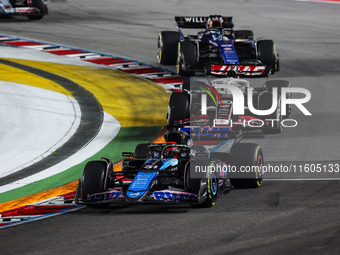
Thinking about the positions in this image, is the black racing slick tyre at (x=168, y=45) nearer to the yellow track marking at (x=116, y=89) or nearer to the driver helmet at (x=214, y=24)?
the driver helmet at (x=214, y=24)

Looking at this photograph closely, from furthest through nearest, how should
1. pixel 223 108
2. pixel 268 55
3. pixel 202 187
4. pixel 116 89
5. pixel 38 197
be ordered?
pixel 268 55
pixel 116 89
pixel 223 108
pixel 38 197
pixel 202 187

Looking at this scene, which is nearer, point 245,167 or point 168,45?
point 245,167

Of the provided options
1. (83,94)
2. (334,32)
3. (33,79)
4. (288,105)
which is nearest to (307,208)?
(288,105)

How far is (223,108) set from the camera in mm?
17344

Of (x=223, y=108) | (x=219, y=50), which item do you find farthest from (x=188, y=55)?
(x=223, y=108)

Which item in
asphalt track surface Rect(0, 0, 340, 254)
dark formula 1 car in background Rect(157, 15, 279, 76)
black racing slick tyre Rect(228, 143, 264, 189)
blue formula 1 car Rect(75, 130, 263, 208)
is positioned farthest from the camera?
dark formula 1 car in background Rect(157, 15, 279, 76)

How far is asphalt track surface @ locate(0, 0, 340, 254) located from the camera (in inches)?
424

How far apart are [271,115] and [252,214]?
5756 millimetres

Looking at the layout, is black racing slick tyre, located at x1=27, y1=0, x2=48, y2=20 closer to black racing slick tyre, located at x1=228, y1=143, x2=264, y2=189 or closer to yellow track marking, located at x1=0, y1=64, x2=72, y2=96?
yellow track marking, located at x1=0, y1=64, x2=72, y2=96

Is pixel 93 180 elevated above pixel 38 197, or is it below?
above

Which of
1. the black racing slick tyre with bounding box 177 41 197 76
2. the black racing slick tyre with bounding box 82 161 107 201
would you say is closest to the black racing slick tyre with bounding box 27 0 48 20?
the black racing slick tyre with bounding box 177 41 197 76

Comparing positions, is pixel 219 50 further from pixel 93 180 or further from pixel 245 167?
pixel 93 180

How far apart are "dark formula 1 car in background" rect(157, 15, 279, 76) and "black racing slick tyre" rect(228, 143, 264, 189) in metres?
8.28

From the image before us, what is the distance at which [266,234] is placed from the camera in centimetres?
1112
